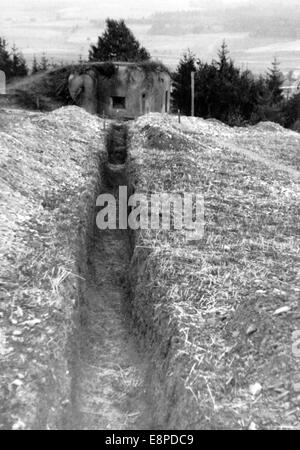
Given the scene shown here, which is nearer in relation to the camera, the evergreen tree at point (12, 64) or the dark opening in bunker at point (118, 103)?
the dark opening in bunker at point (118, 103)

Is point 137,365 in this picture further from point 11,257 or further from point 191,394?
point 11,257

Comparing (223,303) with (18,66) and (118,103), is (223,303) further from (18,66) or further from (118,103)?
(18,66)

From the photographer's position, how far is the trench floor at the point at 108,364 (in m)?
6.21

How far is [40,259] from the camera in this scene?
827 centimetres

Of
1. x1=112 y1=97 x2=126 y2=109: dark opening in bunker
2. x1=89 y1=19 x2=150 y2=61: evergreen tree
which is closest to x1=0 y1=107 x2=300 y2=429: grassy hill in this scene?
x1=112 y1=97 x2=126 y2=109: dark opening in bunker

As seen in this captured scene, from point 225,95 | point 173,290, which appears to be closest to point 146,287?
point 173,290

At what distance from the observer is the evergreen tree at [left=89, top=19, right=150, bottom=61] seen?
4397 cm

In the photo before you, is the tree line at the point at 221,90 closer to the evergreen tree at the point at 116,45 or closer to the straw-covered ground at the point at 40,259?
the evergreen tree at the point at 116,45

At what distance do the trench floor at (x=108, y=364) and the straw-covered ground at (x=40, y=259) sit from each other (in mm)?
440

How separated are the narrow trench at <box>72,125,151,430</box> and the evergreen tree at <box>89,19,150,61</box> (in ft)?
119

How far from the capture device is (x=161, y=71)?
3350 cm

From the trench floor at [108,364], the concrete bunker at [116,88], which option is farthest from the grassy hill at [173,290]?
the concrete bunker at [116,88]

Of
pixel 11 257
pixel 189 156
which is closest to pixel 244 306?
pixel 11 257
